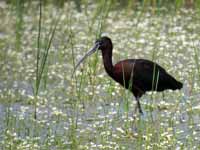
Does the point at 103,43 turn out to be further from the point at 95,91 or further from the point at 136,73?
the point at 95,91

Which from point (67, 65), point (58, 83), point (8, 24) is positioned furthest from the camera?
point (8, 24)

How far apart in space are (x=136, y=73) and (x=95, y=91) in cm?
103

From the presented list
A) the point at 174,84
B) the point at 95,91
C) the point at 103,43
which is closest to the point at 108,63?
the point at 103,43

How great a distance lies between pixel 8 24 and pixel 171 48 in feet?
10.1

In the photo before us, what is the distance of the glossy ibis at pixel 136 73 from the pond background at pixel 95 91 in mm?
133

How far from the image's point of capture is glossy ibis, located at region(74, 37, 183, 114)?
8047 millimetres

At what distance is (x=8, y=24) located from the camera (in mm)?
12656

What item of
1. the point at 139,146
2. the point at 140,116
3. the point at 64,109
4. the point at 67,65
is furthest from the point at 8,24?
the point at 139,146

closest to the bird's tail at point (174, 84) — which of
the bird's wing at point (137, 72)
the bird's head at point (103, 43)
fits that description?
the bird's wing at point (137, 72)

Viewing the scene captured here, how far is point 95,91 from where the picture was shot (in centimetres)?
903

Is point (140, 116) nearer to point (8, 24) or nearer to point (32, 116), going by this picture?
point (32, 116)

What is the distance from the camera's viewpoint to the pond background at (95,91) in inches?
281

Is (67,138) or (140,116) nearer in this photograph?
(67,138)

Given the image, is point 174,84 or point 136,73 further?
point 174,84
